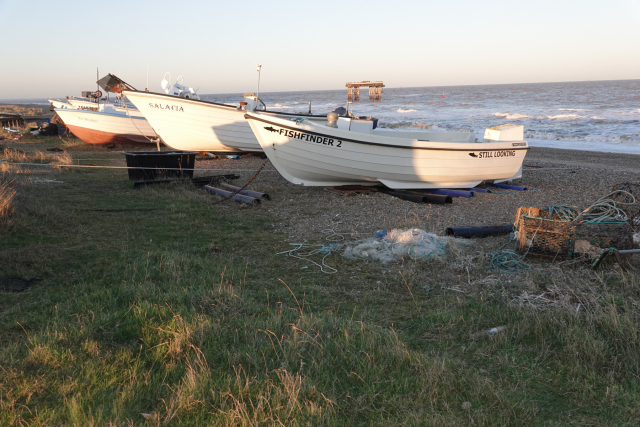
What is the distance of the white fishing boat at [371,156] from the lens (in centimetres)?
977

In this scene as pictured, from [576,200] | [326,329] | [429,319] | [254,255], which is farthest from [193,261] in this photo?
[576,200]

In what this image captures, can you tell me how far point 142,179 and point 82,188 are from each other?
4.24 ft

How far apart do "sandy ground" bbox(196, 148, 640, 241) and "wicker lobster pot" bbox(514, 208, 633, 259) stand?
1556 millimetres

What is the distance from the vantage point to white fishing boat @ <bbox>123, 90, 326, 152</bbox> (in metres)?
15.1

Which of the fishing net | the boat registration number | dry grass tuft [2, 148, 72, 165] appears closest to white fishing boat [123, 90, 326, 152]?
dry grass tuft [2, 148, 72, 165]

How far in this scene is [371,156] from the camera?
994cm

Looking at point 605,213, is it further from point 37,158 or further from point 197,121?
point 37,158

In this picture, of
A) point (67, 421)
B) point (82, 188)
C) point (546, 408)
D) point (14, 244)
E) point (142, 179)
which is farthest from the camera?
point (142, 179)

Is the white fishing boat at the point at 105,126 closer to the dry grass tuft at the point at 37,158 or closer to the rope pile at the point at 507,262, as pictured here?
the dry grass tuft at the point at 37,158

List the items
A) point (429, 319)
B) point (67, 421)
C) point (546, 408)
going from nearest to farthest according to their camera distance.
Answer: point (67, 421) < point (546, 408) < point (429, 319)

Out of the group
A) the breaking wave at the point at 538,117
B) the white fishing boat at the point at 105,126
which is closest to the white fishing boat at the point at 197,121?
the white fishing boat at the point at 105,126

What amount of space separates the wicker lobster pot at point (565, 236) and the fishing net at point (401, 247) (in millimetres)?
967

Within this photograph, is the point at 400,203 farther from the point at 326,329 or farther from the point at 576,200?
the point at 326,329

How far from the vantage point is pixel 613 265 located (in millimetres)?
5477
